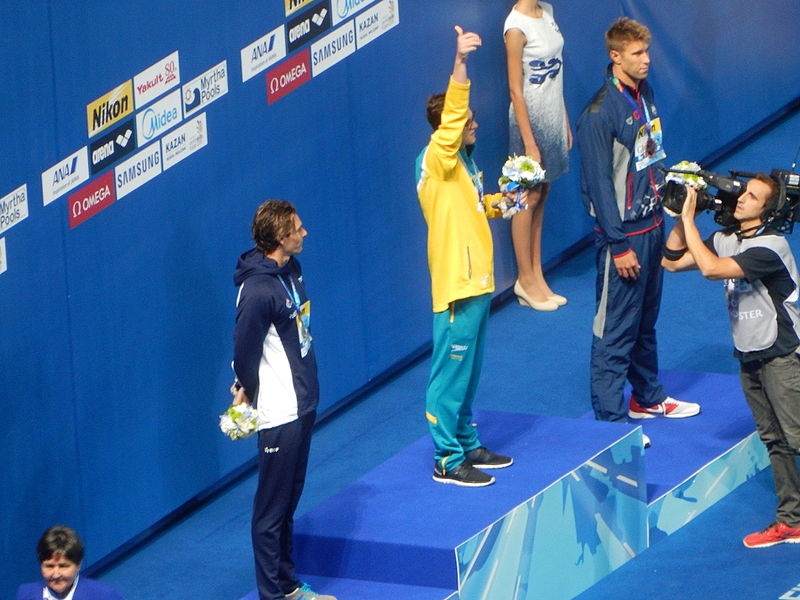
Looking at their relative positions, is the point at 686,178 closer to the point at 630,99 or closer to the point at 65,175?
the point at 630,99

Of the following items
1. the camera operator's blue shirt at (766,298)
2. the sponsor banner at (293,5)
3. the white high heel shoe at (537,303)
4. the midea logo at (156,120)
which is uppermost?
the sponsor banner at (293,5)

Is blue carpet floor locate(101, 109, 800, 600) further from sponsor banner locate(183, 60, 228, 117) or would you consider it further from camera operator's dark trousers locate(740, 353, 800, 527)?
sponsor banner locate(183, 60, 228, 117)

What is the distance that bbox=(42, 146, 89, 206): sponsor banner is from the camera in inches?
274

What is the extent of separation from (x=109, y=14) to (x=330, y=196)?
1.83 meters

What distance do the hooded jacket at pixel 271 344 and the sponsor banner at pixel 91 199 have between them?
4.19 ft

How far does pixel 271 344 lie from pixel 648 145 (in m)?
2.46

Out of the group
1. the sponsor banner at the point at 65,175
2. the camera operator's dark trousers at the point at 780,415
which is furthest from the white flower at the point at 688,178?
the sponsor banner at the point at 65,175

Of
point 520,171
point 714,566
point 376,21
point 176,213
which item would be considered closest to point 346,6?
point 376,21

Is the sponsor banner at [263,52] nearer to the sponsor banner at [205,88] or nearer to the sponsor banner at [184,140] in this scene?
the sponsor banner at [205,88]

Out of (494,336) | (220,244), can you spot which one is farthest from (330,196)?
(494,336)

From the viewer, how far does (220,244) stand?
7.83m

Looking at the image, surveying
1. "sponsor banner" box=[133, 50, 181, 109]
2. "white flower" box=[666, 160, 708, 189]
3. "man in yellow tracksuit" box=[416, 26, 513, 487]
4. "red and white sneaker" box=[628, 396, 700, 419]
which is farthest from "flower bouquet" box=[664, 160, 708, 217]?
"sponsor banner" box=[133, 50, 181, 109]

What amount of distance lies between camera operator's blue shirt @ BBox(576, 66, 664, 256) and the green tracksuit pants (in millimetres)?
1122

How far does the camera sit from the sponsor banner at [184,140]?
7477 millimetres
